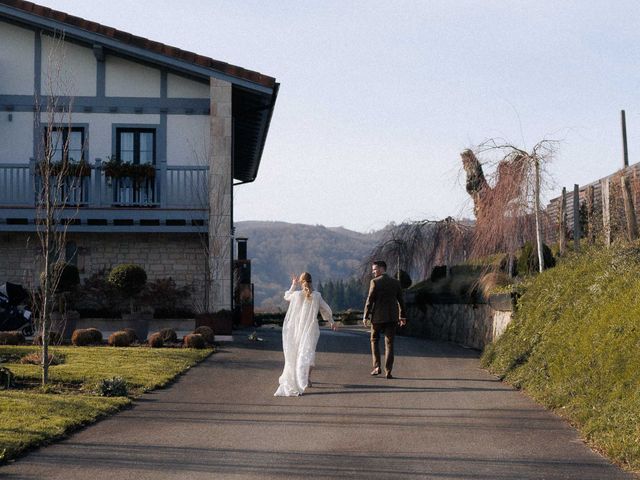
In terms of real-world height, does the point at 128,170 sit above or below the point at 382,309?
above

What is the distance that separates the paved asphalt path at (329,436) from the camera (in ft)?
27.1

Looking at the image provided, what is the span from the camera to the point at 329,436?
998 cm

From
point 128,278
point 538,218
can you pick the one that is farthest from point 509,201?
point 128,278

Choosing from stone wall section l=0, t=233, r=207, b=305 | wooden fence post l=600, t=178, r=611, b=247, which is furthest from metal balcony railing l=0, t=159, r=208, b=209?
wooden fence post l=600, t=178, r=611, b=247

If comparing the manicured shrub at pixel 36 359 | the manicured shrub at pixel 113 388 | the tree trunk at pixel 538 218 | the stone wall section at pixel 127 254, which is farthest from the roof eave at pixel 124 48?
the manicured shrub at pixel 113 388

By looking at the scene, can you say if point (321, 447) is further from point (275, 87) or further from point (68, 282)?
point (275, 87)

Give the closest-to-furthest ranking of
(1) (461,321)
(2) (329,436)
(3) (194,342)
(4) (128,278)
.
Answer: (2) (329,436) < (3) (194,342) < (4) (128,278) < (1) (461,321)

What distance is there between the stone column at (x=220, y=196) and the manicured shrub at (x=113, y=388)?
10.3 meters

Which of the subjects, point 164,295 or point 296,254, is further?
point 296,254

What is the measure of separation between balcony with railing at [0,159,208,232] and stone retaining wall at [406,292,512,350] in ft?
21.4

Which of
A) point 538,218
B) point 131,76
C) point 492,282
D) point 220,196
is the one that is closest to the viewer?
point 538,218

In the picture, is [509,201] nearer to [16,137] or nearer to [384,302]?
[384,302]

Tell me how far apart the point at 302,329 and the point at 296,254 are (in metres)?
168

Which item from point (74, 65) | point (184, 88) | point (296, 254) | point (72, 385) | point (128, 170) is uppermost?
point (296, 254)
